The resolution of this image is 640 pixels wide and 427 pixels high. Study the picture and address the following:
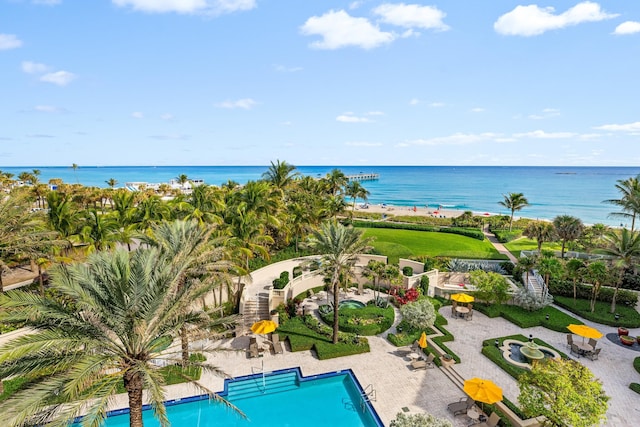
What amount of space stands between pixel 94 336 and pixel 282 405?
11.1 meters

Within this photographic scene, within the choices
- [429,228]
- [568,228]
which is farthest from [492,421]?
[429,228]

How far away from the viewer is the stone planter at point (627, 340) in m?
22.8

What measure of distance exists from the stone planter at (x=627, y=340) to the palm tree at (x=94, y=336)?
27.5 meters

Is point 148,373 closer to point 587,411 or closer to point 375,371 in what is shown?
point 375,371

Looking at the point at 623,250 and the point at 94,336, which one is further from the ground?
the point at 94,336

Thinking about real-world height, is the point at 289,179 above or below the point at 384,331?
above

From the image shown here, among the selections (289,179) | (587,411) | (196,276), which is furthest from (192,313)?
(289,179)

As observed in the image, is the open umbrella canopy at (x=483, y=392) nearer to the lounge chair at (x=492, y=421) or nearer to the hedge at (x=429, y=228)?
the lounge chair at (x=492, y=421)

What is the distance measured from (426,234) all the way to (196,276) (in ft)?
131

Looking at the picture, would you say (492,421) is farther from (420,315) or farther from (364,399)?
(420,315)

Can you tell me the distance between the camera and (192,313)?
1254cm

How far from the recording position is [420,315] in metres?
23.8

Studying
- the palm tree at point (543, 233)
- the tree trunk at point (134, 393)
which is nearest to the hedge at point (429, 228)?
the palm tree at point (543, 233)

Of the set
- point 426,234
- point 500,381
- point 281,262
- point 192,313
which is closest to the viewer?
point 192,313
